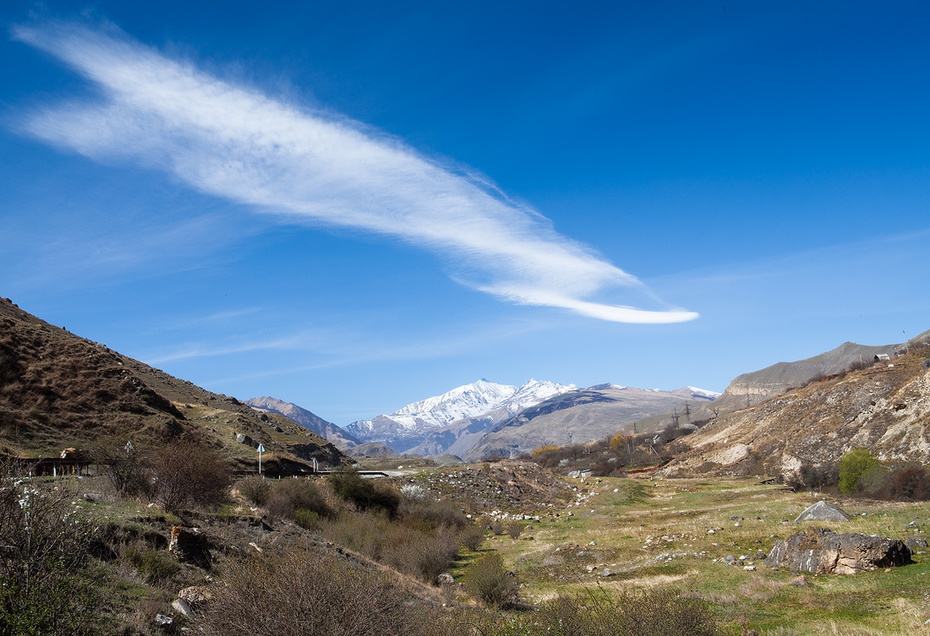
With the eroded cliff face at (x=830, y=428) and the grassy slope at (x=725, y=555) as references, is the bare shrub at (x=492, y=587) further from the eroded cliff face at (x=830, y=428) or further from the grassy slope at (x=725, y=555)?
the eroded cliff face at (x=830, y=428)

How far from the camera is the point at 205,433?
160ft

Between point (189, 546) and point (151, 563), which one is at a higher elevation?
point (151, 563)

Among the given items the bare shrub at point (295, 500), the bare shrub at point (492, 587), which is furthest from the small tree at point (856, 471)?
the bare shrub at point (295, 500)

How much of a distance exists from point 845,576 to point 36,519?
21754 mm

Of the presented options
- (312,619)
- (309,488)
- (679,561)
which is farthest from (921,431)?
(312,619)

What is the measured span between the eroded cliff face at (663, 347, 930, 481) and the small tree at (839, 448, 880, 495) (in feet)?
12.5

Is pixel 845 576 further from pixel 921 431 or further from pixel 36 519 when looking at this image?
pixel 921 431

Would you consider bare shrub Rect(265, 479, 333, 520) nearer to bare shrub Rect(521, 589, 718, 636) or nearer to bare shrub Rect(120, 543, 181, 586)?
bare shrub Rect(120, 543, 181, 586)

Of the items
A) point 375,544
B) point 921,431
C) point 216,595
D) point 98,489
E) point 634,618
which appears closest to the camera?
point 216,595

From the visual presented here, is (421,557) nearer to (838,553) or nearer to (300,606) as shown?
(838,553)

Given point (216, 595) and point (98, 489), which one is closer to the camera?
point (216, 595)

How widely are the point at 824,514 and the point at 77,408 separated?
1865 inches

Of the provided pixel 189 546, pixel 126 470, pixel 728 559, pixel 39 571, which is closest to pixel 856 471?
pixel 728 559

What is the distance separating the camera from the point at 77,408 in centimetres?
3903
